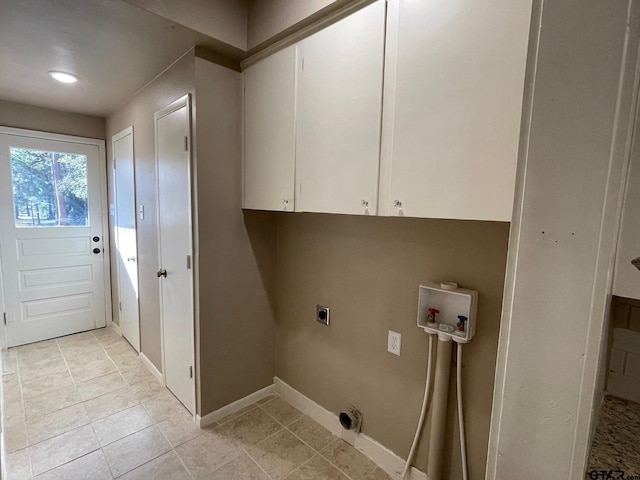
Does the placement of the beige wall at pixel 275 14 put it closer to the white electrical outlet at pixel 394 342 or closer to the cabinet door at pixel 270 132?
the cabinet door at pixel 270 132

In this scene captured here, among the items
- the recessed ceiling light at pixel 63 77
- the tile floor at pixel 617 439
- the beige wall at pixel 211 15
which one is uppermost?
the beige wall at pixel 211 15

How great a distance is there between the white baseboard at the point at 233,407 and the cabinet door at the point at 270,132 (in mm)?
1407

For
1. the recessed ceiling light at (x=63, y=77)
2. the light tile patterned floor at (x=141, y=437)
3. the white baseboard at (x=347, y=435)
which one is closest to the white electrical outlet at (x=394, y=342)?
the white baseboard at (x=347, y=435)

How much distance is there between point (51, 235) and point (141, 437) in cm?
240

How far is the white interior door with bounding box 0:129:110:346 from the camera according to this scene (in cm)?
293

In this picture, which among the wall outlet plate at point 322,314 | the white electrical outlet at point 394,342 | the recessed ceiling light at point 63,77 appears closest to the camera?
the white electrical outlet at point 394,342

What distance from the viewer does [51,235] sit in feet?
10.3

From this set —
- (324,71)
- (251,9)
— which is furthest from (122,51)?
(324,71)

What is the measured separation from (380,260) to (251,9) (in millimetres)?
1640

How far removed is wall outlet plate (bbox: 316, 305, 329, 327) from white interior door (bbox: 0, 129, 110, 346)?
2.83 metres

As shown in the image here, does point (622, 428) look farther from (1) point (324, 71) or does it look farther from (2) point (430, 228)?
(1) point (324, 71)

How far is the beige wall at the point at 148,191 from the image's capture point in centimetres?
227

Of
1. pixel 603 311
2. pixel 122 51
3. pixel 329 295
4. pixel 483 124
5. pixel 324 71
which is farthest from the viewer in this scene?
pixel 329 295

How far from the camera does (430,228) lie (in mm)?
1484
